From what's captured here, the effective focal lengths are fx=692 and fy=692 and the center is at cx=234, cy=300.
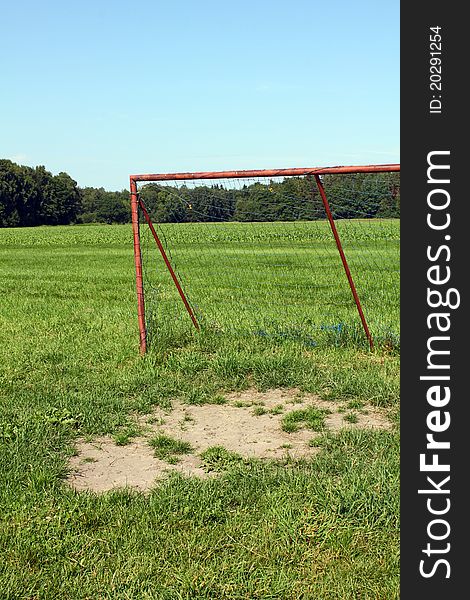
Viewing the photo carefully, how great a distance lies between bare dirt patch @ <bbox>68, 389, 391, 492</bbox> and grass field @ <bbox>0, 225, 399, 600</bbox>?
0.49 ft

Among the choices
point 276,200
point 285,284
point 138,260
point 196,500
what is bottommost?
point 196,500

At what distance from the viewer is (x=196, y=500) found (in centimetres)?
416

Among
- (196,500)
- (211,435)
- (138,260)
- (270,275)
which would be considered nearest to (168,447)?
(211,435)

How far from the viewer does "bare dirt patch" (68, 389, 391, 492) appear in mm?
4734

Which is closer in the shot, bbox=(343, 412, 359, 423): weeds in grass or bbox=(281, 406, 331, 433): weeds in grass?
bbox=(281, 406, 331, 433): weeds in grass

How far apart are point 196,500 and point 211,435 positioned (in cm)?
133

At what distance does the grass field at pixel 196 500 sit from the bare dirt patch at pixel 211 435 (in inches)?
5.9

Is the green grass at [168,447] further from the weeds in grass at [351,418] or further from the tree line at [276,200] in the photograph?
the tree line at [276,200]

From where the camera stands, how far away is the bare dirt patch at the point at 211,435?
4.73m

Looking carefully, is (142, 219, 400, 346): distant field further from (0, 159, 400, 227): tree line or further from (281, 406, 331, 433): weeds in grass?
(281, 406, 331, 433): weeds in grass

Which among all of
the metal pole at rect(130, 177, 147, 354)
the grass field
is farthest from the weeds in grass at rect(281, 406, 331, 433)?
the metal pole at rect(130, 177, 147, 354)

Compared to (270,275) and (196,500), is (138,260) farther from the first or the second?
(270,275)

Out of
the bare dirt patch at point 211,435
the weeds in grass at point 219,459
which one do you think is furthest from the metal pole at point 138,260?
the weeds in grass at point 219,459

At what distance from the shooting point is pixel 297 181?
8469 mm
